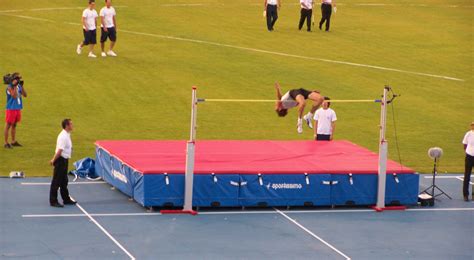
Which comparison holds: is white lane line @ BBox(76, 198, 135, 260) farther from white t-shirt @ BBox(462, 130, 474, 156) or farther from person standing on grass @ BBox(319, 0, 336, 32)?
person standing on grass @ BBox(319, 0, 336, 32)

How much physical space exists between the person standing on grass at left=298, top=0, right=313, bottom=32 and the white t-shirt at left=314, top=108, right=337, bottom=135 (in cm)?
1729

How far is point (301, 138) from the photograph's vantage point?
3297cm

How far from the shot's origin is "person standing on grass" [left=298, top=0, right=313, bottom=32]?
45.3 metres

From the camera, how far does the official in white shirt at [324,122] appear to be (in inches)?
1094

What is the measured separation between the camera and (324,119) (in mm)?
28109

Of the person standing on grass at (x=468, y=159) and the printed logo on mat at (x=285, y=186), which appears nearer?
the printed logo on mat at (x=285, y=186)

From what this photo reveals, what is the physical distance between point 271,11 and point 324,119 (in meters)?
18.5

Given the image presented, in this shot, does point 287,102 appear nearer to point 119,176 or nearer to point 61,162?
point 119,176

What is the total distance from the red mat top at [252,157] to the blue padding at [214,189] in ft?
0.49

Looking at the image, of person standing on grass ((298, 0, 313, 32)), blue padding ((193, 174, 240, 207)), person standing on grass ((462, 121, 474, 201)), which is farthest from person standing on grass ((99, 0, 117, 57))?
person standing on grass ((462, 121, 474, 201))

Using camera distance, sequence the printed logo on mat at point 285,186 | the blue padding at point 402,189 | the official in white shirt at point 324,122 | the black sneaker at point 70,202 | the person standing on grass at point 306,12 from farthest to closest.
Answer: the person standing on grass at point 306,12, the official in white shirt at point 324,122, the blue padding at point 402,189, the printed logo on mat at point 285,186, the black sneaker at point 70,202

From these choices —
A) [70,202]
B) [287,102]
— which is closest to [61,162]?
[70,202]

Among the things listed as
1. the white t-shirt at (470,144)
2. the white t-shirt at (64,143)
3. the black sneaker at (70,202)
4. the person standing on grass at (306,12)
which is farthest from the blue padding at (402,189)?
the person standing on grass at (306,12)

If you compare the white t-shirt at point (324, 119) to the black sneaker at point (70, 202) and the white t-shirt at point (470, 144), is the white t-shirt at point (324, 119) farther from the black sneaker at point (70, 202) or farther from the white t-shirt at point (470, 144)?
the black sneaker at point (70, 202)
